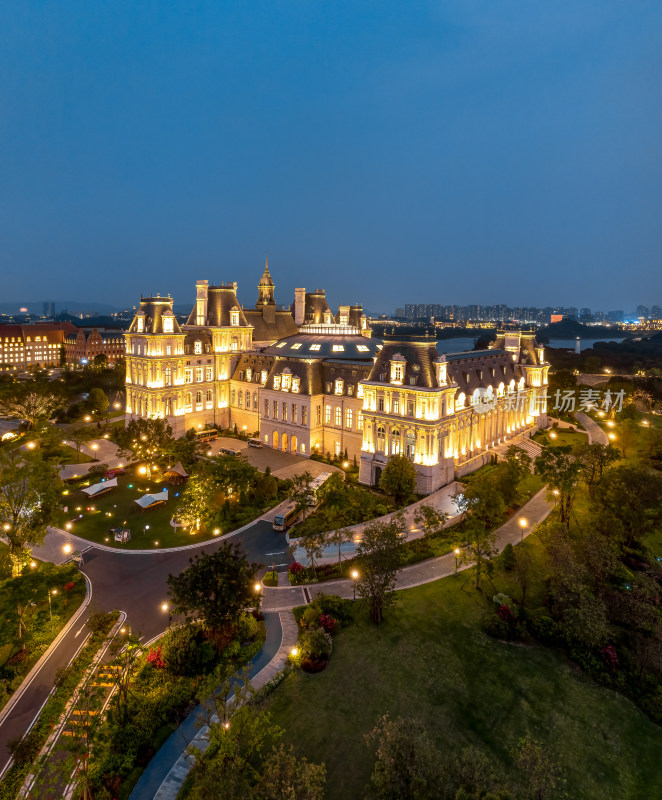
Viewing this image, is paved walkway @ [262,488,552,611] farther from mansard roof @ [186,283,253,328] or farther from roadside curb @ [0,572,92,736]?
mansard roof @ [186,283,253,328]

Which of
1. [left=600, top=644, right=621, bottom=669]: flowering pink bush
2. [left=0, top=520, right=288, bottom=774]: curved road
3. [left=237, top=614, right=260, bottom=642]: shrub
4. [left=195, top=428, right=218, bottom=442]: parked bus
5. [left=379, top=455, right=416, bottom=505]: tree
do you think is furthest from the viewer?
[left=195, top=428, right=218, bottom=442]: parked bus

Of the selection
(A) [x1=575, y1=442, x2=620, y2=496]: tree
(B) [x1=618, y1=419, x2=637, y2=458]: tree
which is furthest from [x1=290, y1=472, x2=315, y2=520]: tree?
(B) [x1=618, y1=419, x2=637, y2=458]: tree

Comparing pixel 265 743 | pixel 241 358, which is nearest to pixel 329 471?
pixel 241 358

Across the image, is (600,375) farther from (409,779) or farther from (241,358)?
(409,779)

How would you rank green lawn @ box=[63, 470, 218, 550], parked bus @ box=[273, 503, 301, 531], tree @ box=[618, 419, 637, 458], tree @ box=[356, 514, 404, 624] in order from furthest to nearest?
tree @ box=[618, 419, 637, 458]
parked bus @ box=[273, 503, 301, 531]
green lawn @ box=[63, 470, 218, 550]
tree @ box=[356, 514, 404, 624]

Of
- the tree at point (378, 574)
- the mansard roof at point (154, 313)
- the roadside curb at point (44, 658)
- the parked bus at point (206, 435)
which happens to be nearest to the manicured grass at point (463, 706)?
the tree at point (378, 574)

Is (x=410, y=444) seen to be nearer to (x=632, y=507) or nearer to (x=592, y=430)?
(x=632, y=507)

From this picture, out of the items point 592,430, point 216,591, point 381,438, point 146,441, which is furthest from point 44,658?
point 592,430

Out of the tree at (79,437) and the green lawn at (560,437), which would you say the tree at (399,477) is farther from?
A: the tree at (79,437)
